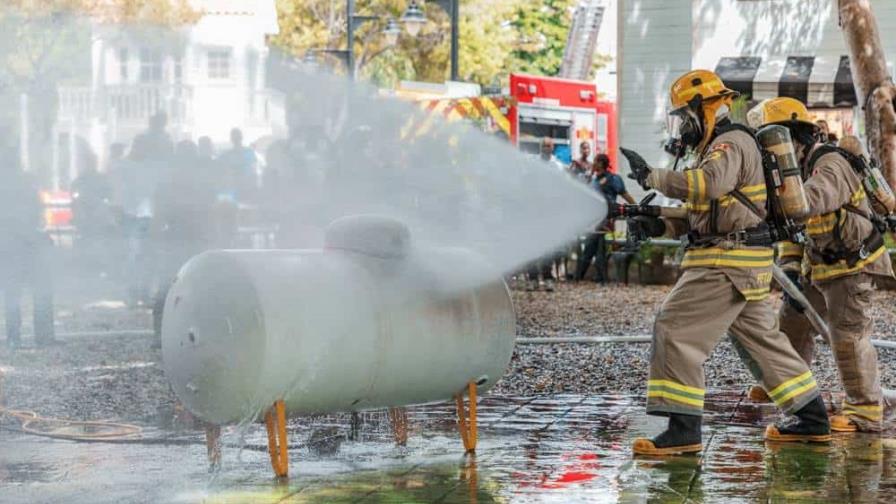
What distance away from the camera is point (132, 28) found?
1191cm

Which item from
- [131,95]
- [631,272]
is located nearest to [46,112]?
[131,95]

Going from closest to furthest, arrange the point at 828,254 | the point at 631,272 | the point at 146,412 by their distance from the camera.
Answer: the point at 828,254
the point at 146,412
the point at 631,272

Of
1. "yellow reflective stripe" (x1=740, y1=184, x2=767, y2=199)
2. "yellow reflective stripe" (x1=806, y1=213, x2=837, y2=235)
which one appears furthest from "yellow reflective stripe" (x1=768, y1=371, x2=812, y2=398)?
"yellow reflective stripe" (x1=806, y1=213, x2=837, y2=235)

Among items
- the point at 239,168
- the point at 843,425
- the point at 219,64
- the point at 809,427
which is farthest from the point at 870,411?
the point at 239,168

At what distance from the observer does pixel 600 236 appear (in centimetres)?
2161

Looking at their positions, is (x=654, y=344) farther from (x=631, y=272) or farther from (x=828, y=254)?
(x=631, y=272)

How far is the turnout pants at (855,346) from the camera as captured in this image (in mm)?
8211

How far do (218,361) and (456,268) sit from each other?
4.32 ft

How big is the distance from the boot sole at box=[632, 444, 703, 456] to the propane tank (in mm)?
1179

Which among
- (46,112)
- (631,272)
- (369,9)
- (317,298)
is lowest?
(631,272)

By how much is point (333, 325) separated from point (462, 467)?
904mm

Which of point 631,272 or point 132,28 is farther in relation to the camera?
point 631,272

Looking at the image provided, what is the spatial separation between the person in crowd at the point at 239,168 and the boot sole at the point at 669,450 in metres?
6.84

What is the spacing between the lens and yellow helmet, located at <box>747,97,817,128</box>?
8.30m
